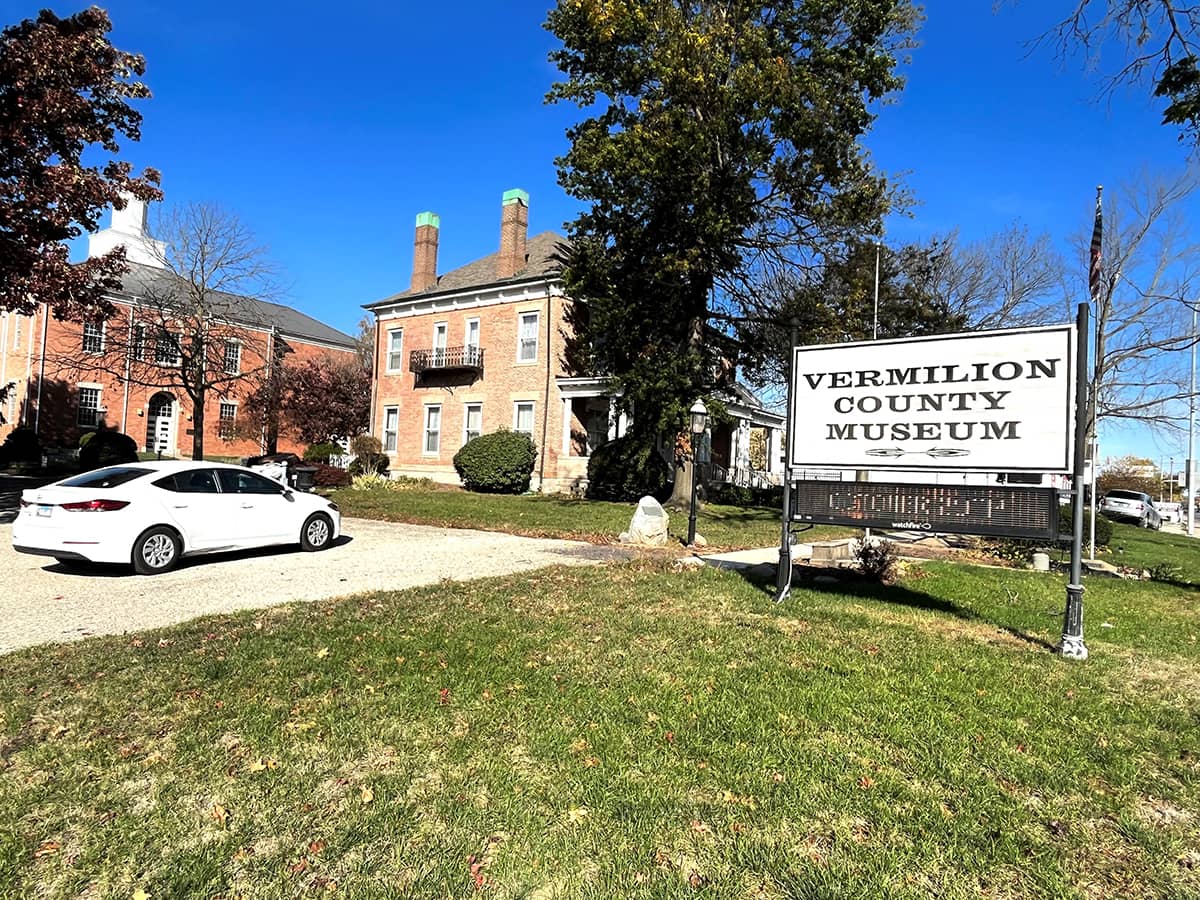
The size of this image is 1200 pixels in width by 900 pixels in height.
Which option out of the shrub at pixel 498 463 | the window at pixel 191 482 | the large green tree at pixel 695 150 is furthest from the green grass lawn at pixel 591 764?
the shrub at pixel 498 463

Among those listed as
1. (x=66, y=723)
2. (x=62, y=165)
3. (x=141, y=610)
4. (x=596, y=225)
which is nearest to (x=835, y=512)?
(x=66, y=723)

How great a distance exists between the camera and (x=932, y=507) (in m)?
6.81

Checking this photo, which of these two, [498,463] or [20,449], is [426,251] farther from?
[20,449]

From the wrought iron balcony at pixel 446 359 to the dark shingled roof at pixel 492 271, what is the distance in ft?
8.61

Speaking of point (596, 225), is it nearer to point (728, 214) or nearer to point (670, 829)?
point (728, 214)

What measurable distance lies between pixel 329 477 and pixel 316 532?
50.6ft

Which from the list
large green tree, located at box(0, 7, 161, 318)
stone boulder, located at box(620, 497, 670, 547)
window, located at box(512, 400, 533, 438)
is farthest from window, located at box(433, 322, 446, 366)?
stone boulder, located at box(620, 497, 670, 547)

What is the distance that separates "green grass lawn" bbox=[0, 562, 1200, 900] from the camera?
8.82 ft

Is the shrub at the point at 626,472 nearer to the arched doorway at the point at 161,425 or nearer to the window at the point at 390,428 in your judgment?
the window at the point at 390,428

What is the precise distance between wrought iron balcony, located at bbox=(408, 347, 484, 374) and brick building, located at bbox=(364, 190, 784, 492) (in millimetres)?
48

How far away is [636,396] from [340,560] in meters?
11.7

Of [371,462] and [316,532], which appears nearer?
[316,532]

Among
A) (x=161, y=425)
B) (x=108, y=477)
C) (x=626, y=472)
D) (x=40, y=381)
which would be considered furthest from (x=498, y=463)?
(x=40, y=381)

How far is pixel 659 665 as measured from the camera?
16.9ft
